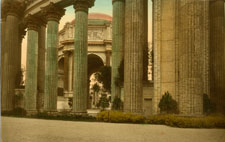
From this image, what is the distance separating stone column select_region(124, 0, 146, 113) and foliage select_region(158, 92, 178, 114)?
246 cm

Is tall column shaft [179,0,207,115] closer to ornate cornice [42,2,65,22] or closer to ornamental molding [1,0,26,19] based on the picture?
ornate cornice [42,2,65,22]

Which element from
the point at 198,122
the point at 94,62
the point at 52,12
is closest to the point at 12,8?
the point at 52,12

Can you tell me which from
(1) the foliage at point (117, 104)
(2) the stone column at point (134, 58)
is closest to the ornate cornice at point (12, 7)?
(2) the stone column at point (134, 58)

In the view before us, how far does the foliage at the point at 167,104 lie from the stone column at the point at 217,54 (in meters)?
5.80

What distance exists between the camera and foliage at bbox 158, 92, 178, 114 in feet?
81.8

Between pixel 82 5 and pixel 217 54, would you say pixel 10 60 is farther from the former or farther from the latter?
pixel 217 54

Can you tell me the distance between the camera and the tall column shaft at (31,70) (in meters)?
45.2

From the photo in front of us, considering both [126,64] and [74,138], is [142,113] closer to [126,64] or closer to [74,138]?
[126,64]

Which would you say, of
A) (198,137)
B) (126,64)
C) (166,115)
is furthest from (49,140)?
(126,64)

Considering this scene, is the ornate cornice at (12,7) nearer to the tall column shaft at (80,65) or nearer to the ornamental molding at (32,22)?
the ornamental molding at (32,22)

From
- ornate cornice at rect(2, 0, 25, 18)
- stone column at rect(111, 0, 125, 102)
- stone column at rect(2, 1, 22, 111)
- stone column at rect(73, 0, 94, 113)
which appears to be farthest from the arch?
stone column at rect(111, 0, 125, 102)

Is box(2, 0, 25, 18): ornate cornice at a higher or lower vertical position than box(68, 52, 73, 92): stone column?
higher

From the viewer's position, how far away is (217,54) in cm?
3094

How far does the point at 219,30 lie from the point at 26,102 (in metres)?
31.0
